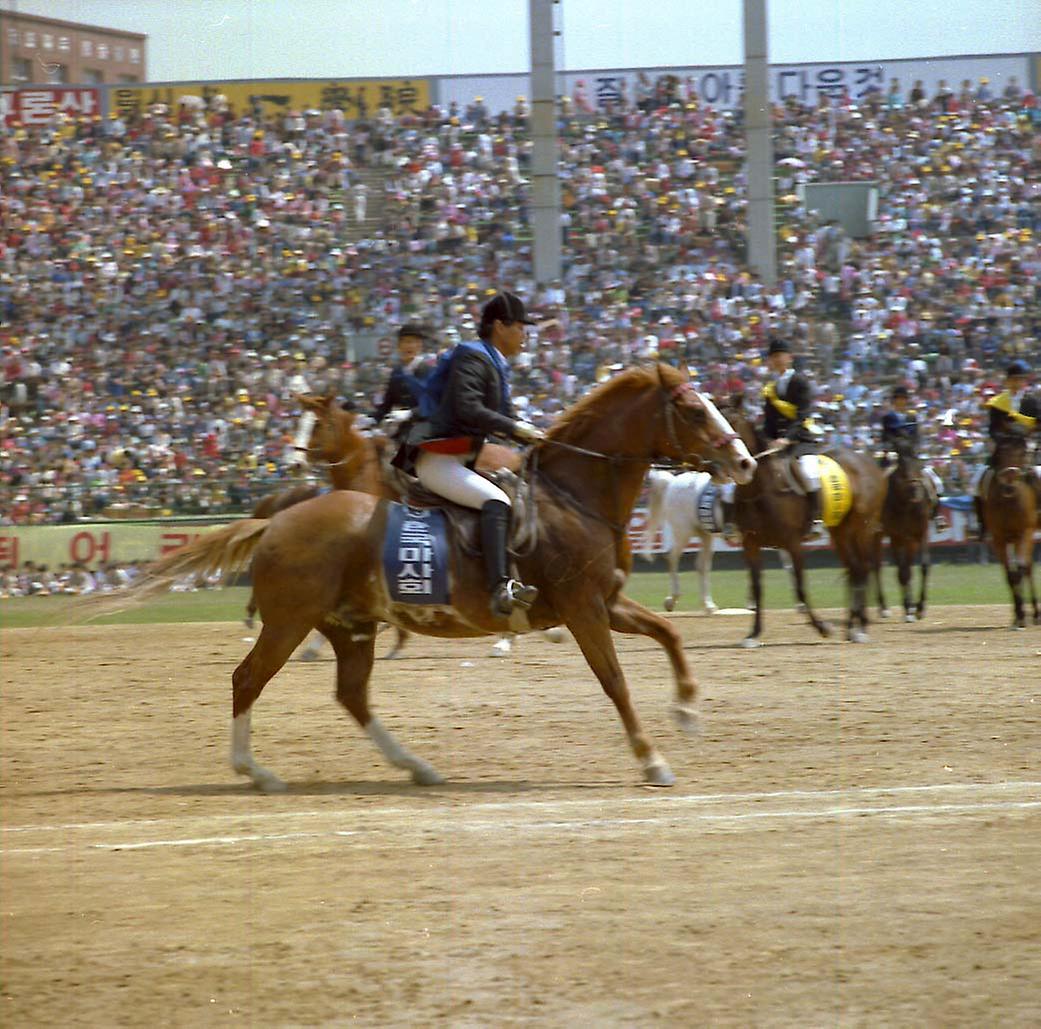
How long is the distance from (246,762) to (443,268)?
23.0m

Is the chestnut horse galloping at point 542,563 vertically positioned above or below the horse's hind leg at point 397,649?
above

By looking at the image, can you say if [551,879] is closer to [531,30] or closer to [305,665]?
[305,665]

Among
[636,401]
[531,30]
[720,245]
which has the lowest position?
[636,401]

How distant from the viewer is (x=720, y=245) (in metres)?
30.1

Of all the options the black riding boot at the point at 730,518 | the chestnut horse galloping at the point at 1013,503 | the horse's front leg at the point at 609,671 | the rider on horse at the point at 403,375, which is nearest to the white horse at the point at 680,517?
the black riding boot at the point at 730,518

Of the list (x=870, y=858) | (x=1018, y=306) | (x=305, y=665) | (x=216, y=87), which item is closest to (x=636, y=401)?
(x=870, y=858)

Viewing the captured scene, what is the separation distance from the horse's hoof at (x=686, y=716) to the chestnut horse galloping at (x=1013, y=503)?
28.1 ft

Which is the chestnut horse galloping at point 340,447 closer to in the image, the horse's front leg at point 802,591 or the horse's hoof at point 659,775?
the horse's hoof at point 659,775

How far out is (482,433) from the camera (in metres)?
8.36

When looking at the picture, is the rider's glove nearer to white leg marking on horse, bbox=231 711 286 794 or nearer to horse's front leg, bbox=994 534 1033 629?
white leg marking on horse, bbox=231 711 286 794

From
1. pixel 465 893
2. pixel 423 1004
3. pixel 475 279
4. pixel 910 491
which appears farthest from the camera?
pixel 475 279

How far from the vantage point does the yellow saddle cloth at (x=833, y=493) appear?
610 inches

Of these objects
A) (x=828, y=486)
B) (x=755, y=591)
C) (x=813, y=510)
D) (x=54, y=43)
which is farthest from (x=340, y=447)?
(x=828, y=486)

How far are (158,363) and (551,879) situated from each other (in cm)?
2360
